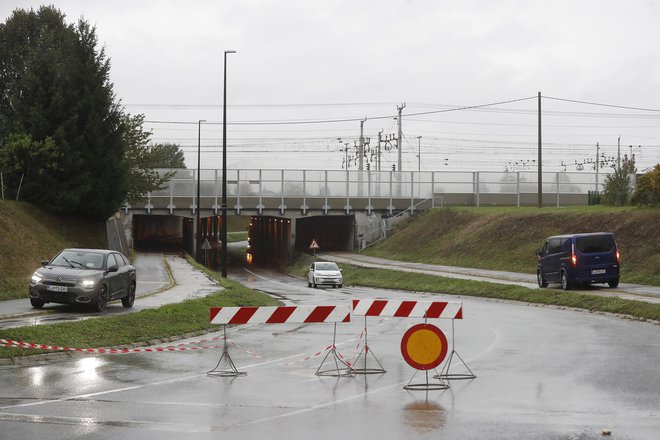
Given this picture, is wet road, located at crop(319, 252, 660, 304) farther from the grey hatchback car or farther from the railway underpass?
the grey hatchback car

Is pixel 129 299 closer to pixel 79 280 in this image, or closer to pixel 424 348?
pixel 79 280

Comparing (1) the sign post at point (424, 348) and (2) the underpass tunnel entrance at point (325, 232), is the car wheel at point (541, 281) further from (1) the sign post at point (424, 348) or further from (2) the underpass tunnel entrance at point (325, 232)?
(2) the underpass tunnel entrance at point (325, 232)

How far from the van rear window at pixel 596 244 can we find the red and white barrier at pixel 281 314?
759 inches

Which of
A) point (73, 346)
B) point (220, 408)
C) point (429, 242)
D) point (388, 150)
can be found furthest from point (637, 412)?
point (388, 150)

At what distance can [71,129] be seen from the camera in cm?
4359

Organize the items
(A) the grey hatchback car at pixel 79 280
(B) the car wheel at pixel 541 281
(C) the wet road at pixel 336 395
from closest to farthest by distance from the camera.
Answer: (C) the wet road at pixel 336 395 < (A) the grey hatchback car at pixel 79 280 < (B) the car wheel at pixel 541 281

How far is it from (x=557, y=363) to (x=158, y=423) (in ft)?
24.9

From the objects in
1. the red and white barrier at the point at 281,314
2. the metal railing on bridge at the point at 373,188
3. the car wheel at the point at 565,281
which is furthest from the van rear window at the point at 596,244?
the metal railing on bridge at the point at 373,188

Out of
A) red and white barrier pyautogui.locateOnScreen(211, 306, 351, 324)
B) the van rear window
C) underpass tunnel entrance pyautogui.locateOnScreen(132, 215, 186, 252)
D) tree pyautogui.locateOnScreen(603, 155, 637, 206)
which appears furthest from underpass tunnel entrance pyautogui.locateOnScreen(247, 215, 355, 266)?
red and white barrier pyautogui.locateOnScreen(211, 306, 351, 324)

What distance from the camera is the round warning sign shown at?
12750mm

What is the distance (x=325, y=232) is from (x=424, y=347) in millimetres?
66932

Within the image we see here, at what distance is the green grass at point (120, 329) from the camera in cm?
1609

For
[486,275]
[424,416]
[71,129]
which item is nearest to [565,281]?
[486,275]

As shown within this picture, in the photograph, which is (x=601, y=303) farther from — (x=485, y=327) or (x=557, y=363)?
(x=557, y=363)
